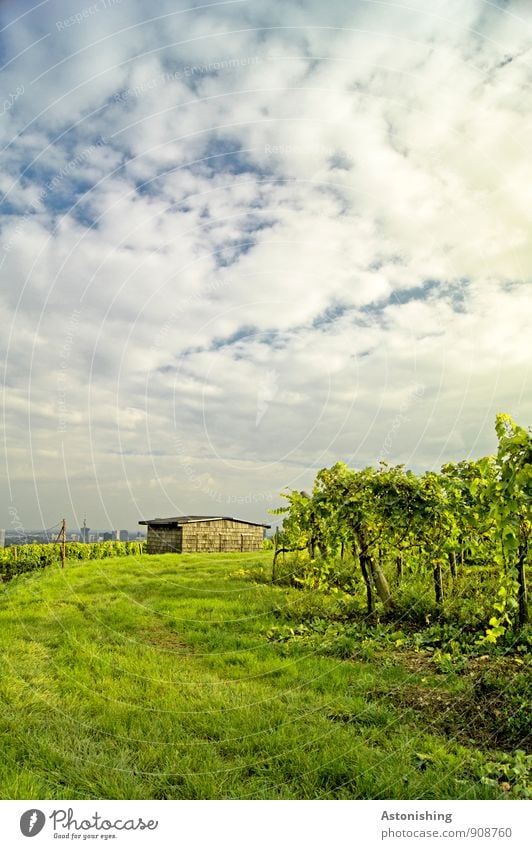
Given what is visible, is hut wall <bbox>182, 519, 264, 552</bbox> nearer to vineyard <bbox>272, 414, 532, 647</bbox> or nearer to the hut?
the hut

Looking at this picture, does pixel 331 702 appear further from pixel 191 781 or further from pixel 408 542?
pixel 408 542

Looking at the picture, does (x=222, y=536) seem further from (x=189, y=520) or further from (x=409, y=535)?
(x=409, y=535)

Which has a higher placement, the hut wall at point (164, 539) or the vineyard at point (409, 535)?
the vineyard at point (409, 535)

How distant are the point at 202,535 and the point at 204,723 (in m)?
30.7

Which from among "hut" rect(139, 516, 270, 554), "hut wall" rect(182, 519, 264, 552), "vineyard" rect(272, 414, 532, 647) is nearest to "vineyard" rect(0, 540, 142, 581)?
"hut" rect(139, 516, 270, 554)

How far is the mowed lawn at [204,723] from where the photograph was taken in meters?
4.07

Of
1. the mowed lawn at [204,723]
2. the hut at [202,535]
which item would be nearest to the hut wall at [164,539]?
the hut at [202,535]

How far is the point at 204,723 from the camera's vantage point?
17.2 ft

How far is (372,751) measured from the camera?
4.59 metres

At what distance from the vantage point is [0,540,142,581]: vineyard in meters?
31.0

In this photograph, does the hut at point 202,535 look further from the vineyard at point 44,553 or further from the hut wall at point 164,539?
the vineyard at point 44,553

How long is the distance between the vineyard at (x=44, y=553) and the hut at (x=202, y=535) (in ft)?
8.02
